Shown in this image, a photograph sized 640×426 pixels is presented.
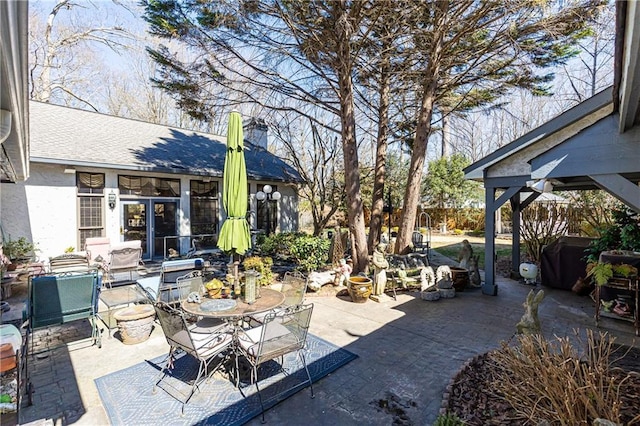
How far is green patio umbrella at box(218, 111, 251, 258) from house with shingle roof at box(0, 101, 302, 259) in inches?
234

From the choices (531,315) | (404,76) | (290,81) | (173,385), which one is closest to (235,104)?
(290,81)

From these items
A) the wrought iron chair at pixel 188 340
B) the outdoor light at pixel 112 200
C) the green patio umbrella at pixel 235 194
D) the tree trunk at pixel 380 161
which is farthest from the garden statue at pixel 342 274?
the outdoor light at pixel 112 200

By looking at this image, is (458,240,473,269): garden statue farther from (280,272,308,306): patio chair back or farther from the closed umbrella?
the closed umbrella

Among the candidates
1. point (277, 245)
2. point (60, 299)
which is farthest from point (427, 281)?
point (60, 299)

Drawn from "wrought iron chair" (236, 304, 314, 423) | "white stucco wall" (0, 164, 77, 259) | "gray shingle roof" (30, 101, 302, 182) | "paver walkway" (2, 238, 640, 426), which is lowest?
"paver walkway" (2, 238, 640, 426)

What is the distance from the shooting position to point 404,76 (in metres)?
9.05

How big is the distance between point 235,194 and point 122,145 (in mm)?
7826

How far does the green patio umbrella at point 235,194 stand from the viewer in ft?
16.8

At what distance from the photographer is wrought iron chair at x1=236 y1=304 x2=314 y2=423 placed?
337cm

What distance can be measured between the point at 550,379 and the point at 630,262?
4.54 m

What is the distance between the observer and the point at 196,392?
135 inches

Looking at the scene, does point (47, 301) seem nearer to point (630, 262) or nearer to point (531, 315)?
point (531, 315)

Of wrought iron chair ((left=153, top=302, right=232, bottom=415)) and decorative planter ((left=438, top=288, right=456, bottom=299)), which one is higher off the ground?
wrought iron chair ((left=153, top=302, right=232, bottom=415))

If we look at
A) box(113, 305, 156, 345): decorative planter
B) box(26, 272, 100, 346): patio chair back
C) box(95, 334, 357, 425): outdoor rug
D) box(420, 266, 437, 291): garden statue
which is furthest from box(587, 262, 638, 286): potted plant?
box(26, 272, 100, 346): patio chair back
